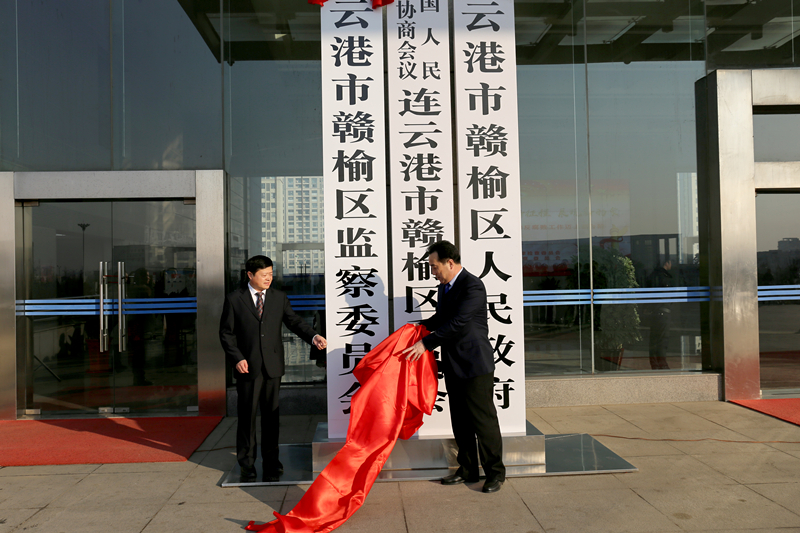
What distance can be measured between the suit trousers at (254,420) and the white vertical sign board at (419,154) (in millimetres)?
1168

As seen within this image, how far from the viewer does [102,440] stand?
17.9 ft

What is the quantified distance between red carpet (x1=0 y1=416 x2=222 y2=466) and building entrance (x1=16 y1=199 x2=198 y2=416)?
416 mm

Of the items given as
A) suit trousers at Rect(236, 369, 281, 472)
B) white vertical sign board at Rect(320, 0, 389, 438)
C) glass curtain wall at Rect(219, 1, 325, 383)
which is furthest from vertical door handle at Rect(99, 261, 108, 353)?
white vertical sign board at Rect(320, 0, 389, 438)

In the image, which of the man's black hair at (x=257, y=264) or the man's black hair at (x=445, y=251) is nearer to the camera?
the man's black hair at (x=445, y=251)

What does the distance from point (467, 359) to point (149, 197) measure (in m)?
4.34

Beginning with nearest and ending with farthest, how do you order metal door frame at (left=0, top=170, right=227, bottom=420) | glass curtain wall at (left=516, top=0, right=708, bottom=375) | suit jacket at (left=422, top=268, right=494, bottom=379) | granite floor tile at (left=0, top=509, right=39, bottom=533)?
granite floor tile at (left=0, top=509, right=39, bottom=533), suit jacket at (left=422, top=268, right=494, bottom=379), metal door frame at (left=0, top=170, right=227, bottom=420), glass curtain wall at (left=516, top=0, right=708, bottom=375)

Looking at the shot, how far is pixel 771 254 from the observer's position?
23.0 feet

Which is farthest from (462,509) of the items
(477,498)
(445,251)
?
(445,251)

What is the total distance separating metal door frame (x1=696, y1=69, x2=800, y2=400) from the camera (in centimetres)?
666

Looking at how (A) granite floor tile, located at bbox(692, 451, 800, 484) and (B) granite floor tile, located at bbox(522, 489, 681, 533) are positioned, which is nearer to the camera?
(B) granite floor tile, located at bbox(522, 489, 681, 533)

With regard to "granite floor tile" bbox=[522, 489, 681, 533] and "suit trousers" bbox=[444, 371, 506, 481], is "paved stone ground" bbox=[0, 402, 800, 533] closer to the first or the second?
"granite floor tile" bbox=[522, 489, 681, 533]

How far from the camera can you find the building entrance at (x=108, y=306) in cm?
649

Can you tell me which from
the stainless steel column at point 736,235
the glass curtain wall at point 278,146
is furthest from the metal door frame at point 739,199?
the glass curtain wall at point 278,146

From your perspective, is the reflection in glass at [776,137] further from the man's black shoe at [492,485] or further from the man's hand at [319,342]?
the man's hand at [319,342]
